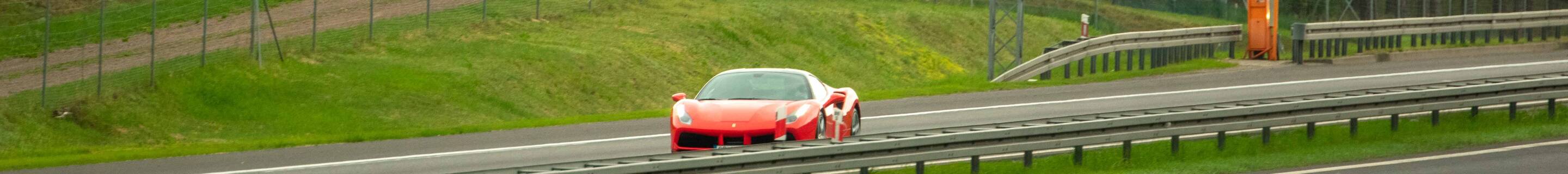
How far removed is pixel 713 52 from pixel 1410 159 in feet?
67.0

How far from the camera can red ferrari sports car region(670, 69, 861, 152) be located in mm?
14656

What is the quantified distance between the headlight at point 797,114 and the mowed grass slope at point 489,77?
622 centimetres

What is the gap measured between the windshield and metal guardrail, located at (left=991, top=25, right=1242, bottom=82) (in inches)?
407

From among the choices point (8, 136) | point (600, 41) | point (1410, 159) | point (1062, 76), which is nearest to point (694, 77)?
point (600, 41)

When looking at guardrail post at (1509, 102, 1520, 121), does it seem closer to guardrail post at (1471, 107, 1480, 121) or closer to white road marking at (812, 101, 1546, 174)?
guardrail post at (1471, 107, 1480, 121)

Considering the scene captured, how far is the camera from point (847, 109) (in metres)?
16.4

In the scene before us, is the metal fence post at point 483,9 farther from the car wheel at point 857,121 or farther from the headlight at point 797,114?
the headlight at point 797,114

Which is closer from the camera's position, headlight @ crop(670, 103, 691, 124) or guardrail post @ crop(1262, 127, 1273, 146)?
guardrail post @ crop(1262, 127, 1273, 146)

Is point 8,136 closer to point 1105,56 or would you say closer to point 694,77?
point 694,77

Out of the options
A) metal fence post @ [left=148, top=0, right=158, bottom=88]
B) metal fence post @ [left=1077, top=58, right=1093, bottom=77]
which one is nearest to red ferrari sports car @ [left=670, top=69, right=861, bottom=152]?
metal fence post @ [left=148, top=0, right=158, bottom=88]

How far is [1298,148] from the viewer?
1441 cm

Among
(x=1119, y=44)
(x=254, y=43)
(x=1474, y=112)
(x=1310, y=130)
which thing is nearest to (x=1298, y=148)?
(x=1310, y=130)

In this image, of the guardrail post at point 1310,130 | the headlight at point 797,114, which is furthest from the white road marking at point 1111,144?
the headlight at point 797,114

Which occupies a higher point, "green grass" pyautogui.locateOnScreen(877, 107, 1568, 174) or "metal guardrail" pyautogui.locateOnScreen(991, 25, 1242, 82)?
"metal guardrail" pyautogui.locateOnScreen(991, 25, 1242, 82)
